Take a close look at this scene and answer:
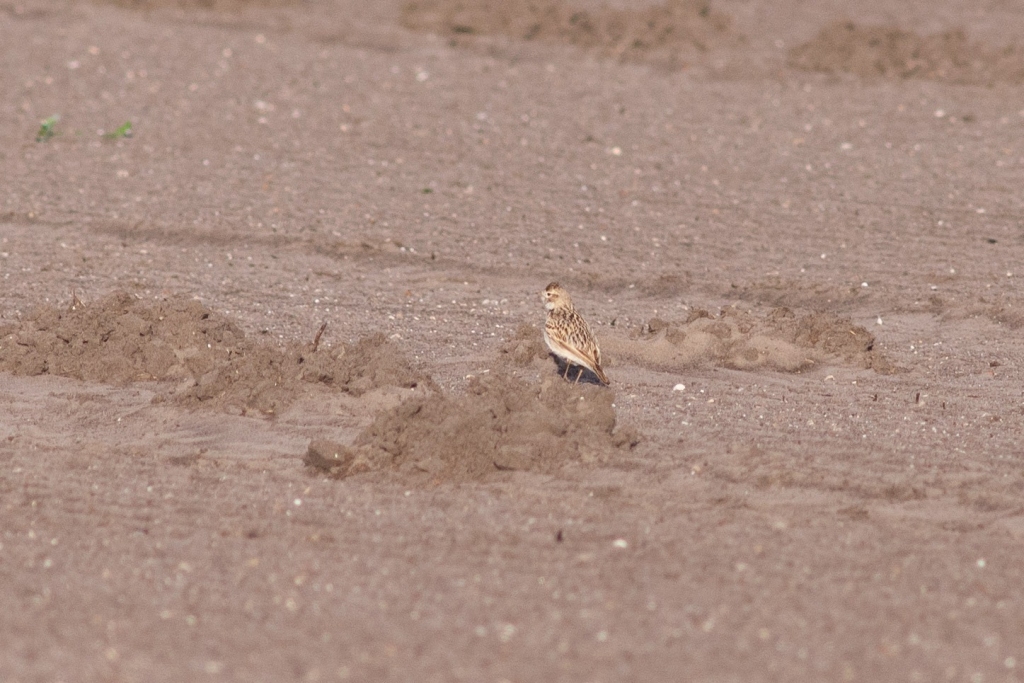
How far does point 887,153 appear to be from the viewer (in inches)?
607

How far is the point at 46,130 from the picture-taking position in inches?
627

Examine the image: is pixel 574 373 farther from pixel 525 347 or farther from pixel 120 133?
pixel 120 133

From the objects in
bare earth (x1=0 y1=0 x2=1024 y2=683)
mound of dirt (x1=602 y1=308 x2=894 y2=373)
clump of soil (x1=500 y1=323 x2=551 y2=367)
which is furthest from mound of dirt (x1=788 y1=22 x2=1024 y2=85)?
clump of soil (x1=500 y1=323 x2=551 y2=367)

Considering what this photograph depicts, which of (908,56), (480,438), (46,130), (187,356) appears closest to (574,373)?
(480,438)

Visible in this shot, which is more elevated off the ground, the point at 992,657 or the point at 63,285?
the point at 992,657

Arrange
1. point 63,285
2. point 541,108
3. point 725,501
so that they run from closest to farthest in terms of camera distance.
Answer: point 725,501 < point 63,285 < point 541,108

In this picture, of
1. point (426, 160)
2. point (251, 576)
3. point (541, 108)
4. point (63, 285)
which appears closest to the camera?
point (251, 576)

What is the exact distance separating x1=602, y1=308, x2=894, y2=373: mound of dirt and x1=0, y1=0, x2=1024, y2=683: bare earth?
3 centimetres

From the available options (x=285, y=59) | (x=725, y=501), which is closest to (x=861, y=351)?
(x=725, y=501)

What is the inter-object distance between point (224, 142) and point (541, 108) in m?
3.48

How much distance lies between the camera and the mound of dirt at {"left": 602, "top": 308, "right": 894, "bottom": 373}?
398 inches

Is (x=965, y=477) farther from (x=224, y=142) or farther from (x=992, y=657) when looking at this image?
(x=224, y=142)

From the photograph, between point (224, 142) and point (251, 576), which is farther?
point (224, 142)

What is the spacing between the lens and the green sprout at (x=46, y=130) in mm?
15836
